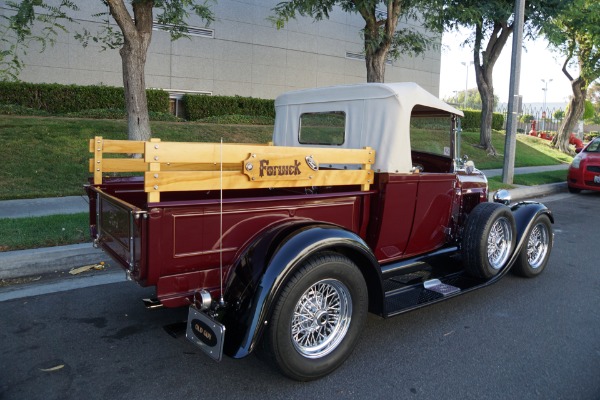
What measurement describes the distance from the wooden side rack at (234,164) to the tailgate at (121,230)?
0.20 metres

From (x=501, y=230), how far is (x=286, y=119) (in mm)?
2364

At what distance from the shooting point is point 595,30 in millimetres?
17203

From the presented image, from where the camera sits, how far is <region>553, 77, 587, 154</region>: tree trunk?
73.1 ft

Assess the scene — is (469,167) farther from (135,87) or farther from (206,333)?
(135,87)

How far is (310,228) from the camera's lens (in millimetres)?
3197

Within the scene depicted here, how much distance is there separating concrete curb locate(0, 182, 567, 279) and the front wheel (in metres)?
3.22

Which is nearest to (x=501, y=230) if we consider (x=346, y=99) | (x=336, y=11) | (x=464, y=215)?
(x=464, y=215)

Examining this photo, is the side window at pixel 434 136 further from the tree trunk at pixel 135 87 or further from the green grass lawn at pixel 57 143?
the tree trunk at pixel 135 87

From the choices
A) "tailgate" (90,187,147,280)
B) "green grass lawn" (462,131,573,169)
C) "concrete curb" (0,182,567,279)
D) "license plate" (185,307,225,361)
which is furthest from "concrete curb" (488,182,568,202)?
"license plate" (185,307,225,361)

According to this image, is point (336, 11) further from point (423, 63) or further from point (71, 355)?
point (71, 355)

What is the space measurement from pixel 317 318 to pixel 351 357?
20.4 inches

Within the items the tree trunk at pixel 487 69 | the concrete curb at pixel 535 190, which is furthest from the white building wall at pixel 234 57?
the concrete curb at pixel 535 190

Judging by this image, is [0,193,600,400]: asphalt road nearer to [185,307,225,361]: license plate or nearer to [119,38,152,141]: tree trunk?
[185,307,225,361]: license plate

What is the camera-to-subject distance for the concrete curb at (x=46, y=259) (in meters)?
5.00
